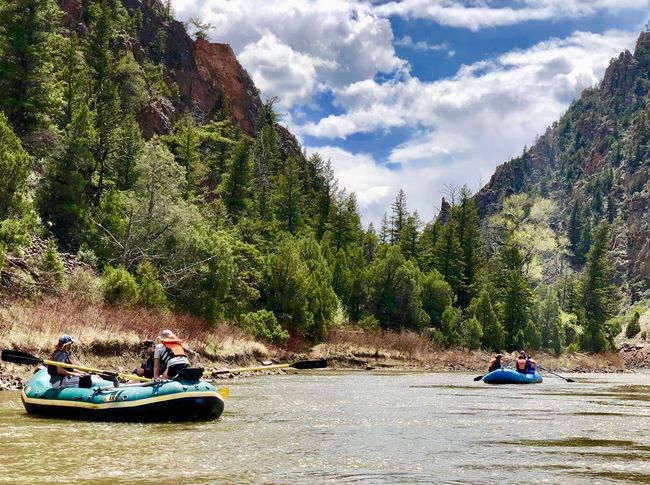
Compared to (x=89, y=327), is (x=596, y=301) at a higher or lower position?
higher

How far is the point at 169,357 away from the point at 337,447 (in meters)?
5.80

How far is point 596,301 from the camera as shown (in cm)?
11088

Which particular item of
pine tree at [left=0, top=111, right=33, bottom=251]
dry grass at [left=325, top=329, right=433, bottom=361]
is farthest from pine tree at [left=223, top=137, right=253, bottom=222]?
pine tree at [left=0, top=111, right=33, bottom=251]

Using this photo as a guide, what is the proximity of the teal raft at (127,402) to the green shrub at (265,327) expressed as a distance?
33904 mm

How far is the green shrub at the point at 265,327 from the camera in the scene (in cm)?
5073

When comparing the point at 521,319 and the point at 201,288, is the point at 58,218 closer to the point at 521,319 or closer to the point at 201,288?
the point at 201,288

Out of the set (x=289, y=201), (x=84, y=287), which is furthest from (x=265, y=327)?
(x=289, y=201)

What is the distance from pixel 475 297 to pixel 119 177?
56.5m

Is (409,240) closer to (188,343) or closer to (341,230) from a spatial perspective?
(341,230)

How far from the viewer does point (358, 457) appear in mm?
11914

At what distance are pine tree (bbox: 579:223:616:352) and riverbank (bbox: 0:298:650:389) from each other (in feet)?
90.3

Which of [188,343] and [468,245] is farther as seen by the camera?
[468,245]

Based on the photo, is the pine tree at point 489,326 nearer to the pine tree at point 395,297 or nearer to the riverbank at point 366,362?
the riverbank at point 366,362

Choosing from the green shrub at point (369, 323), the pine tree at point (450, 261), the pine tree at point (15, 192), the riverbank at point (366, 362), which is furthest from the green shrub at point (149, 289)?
the pine tree at point (450, 261)
